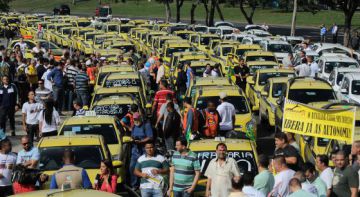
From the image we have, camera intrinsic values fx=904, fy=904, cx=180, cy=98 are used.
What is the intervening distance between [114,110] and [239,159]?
6.66 meters

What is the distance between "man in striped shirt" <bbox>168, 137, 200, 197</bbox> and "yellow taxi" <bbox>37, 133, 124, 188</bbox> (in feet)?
6.51

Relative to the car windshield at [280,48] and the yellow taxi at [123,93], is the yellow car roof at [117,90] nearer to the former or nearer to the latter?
the yellow taxi at [123,93]

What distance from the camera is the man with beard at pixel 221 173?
12148 mm

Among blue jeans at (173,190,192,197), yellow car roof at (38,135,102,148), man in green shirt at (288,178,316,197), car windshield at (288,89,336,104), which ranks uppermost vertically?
man in green shirt at (288,178,316,197)

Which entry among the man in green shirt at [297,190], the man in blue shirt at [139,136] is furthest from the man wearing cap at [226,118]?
the man in green shirt at [297,190]

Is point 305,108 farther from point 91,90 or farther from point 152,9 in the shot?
point 152,9

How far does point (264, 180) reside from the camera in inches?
452

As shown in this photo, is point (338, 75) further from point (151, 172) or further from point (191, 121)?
point (151, 172)

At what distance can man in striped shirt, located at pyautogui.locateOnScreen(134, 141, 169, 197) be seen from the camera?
13000 millimetres

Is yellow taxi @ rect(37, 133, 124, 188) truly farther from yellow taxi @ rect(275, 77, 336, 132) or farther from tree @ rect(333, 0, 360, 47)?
tree @ rect(333, 0, 360, 47)

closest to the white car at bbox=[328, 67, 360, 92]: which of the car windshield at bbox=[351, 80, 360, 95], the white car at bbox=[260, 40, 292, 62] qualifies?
the car windshield at bbox=[351, 80, 360, 95]

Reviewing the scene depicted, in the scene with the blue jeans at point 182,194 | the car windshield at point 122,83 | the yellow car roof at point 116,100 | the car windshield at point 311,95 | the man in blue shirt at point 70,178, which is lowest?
the car windshield at point 122,83

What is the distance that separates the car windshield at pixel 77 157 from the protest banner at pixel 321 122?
10.4ft

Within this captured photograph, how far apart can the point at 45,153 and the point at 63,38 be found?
3774 centimetres
